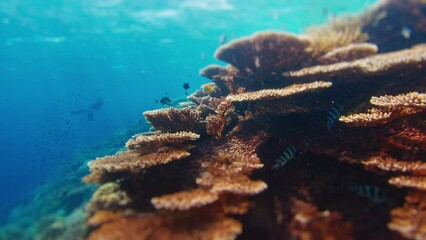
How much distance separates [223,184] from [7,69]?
57.0m

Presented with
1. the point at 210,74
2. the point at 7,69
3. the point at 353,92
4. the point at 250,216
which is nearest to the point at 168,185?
the point at 250,216

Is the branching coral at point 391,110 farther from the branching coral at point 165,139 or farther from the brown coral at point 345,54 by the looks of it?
the brown coral at point 345,54

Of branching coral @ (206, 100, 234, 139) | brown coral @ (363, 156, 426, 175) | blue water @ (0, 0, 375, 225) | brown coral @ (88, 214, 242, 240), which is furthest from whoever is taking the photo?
blue water @ (0, 0, 375, 225)

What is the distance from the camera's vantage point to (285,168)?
188 inches

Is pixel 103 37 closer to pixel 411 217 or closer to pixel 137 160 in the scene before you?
pixel 137 160

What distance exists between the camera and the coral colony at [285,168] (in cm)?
377

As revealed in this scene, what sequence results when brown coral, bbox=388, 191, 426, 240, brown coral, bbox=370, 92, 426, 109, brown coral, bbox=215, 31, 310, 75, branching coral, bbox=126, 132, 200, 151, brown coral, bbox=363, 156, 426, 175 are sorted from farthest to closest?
brown coral, bbox=215, 31, 310, 75
branching coral, bbox=126, 132, 200, 151
brown coral, bbox=370, 92, 426, 109
brown coral, bbox=363, 156, 426, 175
brown coral, bbox=388, 191, 426, 240

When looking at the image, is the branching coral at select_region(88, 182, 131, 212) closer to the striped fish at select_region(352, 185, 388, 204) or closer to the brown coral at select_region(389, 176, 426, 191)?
the striped fish at select_region(352, 185, 388, 204)

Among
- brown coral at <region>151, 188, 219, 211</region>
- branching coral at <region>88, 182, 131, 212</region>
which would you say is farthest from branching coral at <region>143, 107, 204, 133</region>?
brown coral at <region>151, 188, 219, 211</region>

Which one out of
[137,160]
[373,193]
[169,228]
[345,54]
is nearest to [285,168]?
[373,193]

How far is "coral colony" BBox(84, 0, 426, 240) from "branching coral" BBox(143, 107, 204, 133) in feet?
0.07

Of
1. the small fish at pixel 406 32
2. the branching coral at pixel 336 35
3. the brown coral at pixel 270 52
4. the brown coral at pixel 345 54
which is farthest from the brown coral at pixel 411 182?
the small fish at pixel 406 32

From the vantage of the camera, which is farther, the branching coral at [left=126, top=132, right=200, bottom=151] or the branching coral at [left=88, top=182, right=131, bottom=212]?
the branching coral at [left=126, top=132, right=200, bottom=151]

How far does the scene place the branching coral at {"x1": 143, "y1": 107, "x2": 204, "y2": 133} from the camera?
6152 mm
